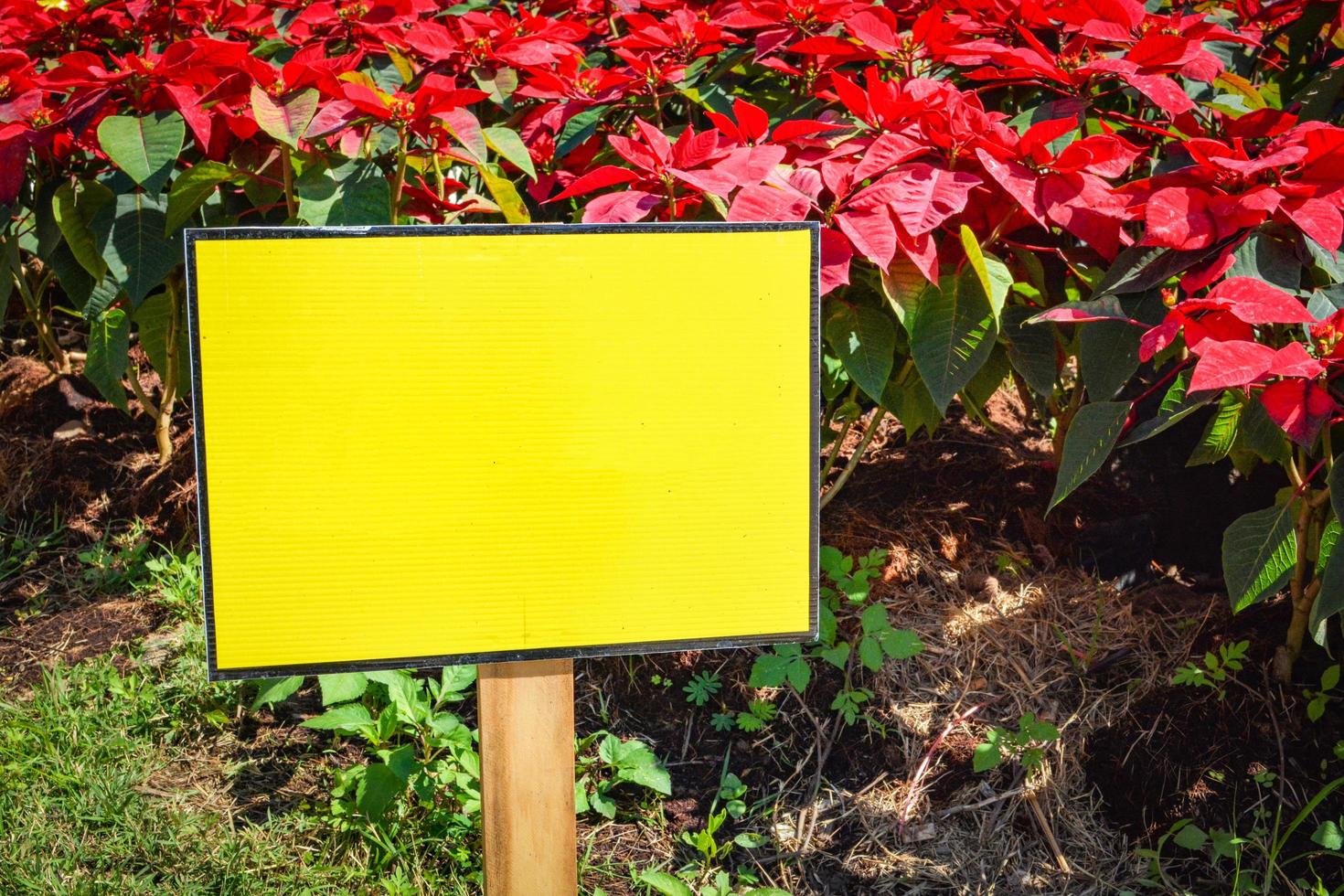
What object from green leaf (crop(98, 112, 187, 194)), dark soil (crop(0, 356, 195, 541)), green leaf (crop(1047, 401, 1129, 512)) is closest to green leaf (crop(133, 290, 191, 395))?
dark soil (crop(0, 356, 195, 541))

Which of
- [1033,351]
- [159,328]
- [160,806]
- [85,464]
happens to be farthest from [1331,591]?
[85,464]

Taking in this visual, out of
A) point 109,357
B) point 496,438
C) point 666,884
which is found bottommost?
point 666,884

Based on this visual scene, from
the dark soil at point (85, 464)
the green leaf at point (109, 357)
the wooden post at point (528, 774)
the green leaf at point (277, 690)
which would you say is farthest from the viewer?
the dark soil at point (85, 464)

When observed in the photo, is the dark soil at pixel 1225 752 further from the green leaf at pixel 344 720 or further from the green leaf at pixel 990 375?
the green leaf at pixel 344 720

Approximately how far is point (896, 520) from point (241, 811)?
1.21m

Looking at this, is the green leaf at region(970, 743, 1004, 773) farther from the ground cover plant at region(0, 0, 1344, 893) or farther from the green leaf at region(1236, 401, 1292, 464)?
the green leaf at region(1236, 401, 1292, 464)

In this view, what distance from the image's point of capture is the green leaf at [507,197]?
1480 mm

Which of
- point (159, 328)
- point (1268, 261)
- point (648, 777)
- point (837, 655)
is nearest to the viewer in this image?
point (1268, 261)

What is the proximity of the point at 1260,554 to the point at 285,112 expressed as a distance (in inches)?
50.8

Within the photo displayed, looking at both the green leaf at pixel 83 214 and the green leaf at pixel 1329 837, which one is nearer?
the green leaf at pixel 1329 837

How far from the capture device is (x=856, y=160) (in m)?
1.47

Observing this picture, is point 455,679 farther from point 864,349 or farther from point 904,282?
point 904,282

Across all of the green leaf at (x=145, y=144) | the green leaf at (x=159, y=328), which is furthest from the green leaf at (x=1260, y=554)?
the green leaf at (x=159, y=328)

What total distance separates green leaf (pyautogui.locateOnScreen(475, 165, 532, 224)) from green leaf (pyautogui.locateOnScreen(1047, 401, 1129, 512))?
28.8 inches
